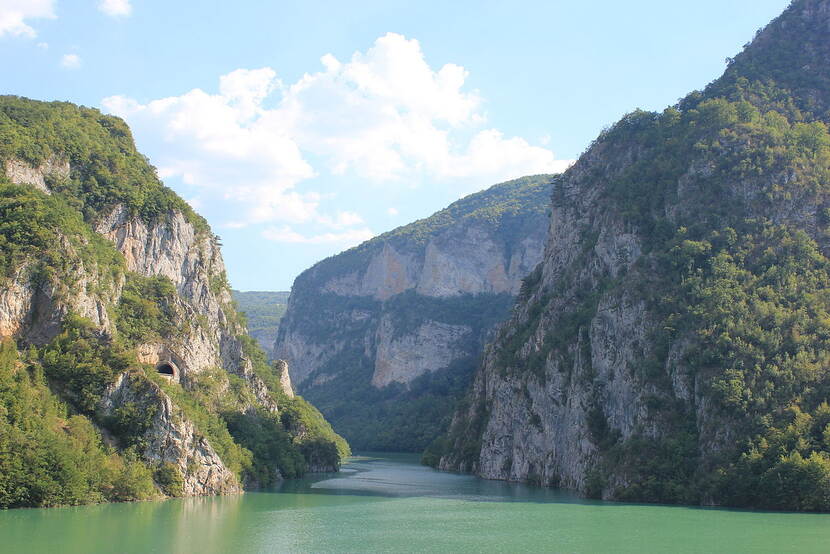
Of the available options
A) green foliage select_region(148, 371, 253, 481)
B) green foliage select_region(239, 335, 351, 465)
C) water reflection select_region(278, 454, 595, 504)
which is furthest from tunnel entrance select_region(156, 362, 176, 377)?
green foliage select_region(239, 335, 351, 465)

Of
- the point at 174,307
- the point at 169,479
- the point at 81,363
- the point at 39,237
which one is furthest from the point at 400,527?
the point at 174,307

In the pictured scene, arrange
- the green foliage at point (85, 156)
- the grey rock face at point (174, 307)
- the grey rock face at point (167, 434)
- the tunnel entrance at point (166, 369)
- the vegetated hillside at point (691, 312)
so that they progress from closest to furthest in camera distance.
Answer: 1. the grey rock face at point (174, 307)
2. the grey rock face at point (167, 434)
3. the vegetated hillside at point (691, 312)
4. the tunnel entrance at point (166, 369)
5. the green foliage at point (85, 156)

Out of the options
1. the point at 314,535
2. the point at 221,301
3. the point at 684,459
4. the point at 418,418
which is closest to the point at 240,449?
the point at 221,301

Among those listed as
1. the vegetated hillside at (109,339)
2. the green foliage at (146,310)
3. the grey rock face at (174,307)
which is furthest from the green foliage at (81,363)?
the green foliage at (146,310)

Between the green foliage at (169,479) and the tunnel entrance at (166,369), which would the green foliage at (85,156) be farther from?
the green foliage at (169,479)

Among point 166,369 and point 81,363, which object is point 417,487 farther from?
point 81,363

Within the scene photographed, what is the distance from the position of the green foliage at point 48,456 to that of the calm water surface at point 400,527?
1.54 metres

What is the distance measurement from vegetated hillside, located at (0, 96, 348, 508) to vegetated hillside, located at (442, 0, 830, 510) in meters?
30.6

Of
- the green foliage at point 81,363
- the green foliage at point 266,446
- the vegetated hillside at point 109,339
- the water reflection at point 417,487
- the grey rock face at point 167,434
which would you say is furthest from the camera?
the green foliage at point 266,446

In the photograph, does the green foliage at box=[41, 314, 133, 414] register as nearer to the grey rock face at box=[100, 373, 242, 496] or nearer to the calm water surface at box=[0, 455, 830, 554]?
the grey rock face at box=[100, 373, 242, 496]

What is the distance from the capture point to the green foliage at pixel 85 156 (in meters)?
82.8

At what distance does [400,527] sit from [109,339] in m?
28.8

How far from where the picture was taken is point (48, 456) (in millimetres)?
55969

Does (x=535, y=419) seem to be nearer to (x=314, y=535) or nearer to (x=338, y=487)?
(x=338, y=487)
